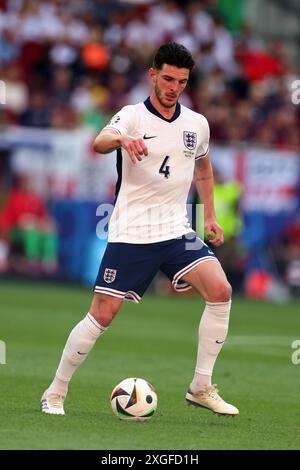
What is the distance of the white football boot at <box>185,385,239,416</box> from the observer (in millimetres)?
8320

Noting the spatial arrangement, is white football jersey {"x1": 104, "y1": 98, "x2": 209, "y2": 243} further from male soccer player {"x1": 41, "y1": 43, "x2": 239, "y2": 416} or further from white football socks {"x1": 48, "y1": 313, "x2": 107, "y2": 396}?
white football socks {"x1": 48, "y1": 313, "x2": 107, "y2": 396}

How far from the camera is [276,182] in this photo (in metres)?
21.8

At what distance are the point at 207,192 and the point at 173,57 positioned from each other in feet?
3.74

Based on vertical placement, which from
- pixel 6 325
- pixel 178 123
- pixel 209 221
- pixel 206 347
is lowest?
pixel 6 325

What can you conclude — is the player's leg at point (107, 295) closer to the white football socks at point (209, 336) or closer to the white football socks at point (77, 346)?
the white football socks at point (77, 346)

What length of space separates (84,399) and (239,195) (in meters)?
12.0

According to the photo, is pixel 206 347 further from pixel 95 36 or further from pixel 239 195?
pixel 95 36

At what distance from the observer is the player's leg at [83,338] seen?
809 cm

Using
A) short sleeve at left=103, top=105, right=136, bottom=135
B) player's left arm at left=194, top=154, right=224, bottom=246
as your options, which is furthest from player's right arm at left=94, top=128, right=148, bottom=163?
Result: player's left arm at left=194, top=154, right=224, bottom=246

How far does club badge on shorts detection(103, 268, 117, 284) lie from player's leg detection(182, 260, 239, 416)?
1.64 ft

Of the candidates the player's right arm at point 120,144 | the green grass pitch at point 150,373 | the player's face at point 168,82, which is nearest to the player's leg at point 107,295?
the green grass pitch at point 150,373

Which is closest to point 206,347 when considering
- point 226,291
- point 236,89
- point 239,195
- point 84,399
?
point 226,291

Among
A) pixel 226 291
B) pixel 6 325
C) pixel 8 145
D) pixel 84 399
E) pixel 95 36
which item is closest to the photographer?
pixel 226 291

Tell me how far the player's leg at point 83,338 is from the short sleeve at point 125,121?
1113 millimetres
